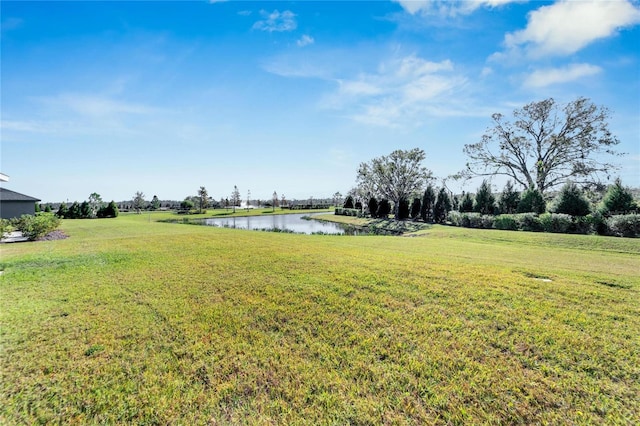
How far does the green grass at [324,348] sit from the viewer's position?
7.75 ft

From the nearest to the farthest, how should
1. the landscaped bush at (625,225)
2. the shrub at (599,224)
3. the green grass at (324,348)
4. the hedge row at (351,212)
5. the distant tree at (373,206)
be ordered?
1. the green grass at (324,348)
2. the landscaped bush at (625,225)
3. the shrub at (599,224)
4. the distant tree at (373,206)
5. the hedge row at (351,212)

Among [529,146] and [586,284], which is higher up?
[529,146]

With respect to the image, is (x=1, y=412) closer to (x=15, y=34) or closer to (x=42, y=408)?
(x=42, y=408)

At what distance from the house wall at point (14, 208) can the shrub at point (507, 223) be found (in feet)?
112

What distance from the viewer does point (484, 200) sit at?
2366 centimetres

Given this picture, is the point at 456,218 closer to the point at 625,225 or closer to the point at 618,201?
the point at 618,201

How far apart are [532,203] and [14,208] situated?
37.5 m

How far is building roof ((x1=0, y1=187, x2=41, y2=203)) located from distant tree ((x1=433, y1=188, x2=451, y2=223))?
34640mm

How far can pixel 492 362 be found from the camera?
2910mm

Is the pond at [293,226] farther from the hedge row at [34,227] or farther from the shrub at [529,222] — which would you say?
the hedge row at [34,227]

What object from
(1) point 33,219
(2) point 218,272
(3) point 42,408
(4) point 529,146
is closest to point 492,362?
(3) point 42,408

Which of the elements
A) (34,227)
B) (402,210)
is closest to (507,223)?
(402,210)

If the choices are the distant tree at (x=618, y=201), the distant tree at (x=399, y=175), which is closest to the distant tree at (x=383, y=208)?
the distant tree at (x=399, y=175)

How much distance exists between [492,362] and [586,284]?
3.99m
